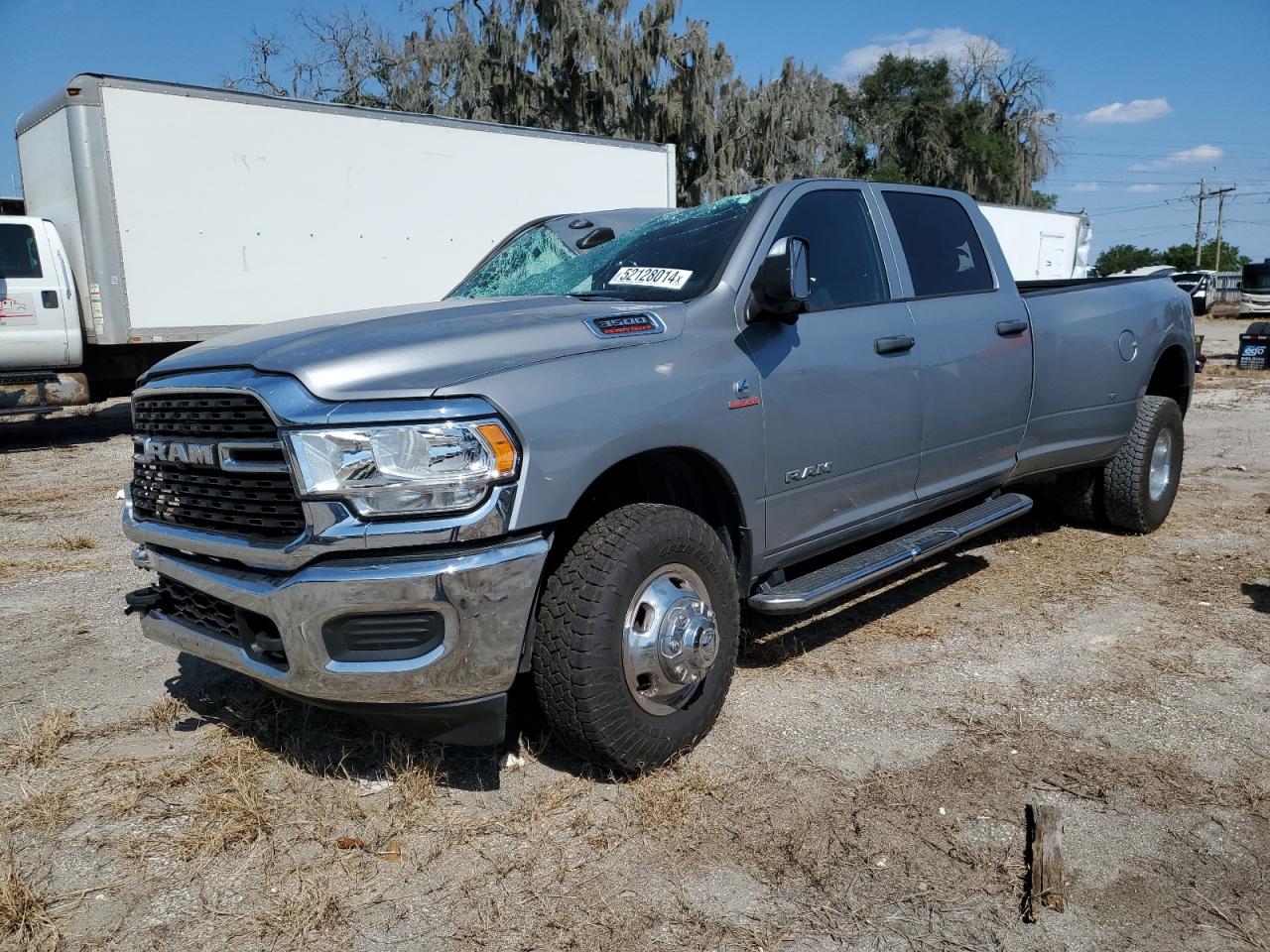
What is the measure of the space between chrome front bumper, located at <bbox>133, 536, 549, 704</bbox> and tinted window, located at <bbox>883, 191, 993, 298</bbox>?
2.48 metres

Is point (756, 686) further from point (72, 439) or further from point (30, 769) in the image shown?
point (72, 439)

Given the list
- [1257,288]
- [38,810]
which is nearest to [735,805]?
[38,810]

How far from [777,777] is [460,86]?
30.1 meters

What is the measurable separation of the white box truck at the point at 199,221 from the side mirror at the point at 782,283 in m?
9.10

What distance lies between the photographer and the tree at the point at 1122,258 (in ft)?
222

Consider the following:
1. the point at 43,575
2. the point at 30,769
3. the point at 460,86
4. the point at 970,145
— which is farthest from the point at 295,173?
the point at 970,145

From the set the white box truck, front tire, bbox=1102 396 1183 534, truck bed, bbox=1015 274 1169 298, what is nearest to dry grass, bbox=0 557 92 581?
the white box truck

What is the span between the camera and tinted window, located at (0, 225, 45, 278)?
1062 cm

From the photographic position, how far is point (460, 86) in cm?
2991

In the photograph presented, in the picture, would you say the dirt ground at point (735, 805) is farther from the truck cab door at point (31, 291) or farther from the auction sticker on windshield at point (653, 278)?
the truck cab door at point (31, 291)

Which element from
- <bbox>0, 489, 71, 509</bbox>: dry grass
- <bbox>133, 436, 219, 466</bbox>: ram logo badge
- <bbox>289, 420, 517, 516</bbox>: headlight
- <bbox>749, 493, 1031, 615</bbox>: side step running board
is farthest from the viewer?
<bbox>0, 489, 71, 509</bbox>: dry grass

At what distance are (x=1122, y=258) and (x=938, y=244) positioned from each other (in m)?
75.7

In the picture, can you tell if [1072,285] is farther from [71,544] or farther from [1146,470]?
[71,544]

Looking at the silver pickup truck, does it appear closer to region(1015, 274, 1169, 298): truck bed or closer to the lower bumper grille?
the lower bumper grille
